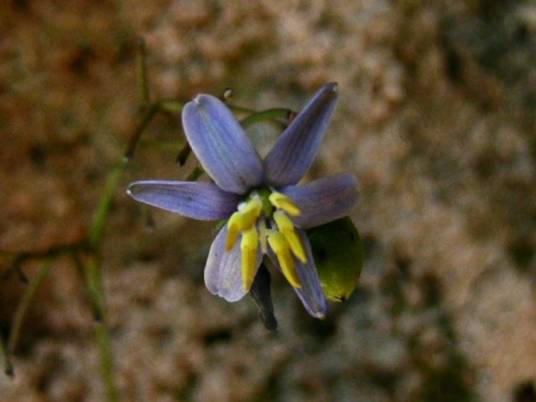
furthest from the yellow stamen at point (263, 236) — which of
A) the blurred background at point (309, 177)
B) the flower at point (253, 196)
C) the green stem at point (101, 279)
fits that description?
the blurred background at point (309, 177)

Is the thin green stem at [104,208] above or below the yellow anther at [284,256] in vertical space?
below

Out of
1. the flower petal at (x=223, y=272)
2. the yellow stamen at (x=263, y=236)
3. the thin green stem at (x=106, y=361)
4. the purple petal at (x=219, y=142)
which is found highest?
the purple petal at (x=219, y=142)

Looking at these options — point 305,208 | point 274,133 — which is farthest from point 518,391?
point 305,208

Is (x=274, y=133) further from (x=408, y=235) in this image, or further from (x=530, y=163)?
(x=530, y=163)

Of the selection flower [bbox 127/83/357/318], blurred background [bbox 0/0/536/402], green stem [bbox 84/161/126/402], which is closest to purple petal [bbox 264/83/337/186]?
flower [bbox 127/83/357/318]

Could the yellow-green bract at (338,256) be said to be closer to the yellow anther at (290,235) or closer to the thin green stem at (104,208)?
the yellow anther at (290,235)

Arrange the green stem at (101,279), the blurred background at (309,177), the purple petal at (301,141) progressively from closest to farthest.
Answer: the purple petal at (301,141), the green stem at (101,279), the blurred background at (309,177)
